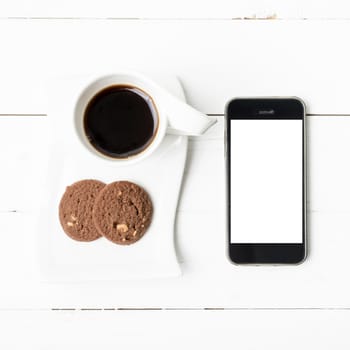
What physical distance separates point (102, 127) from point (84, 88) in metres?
0.04

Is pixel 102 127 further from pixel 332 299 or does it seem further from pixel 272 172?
pixel 332 299

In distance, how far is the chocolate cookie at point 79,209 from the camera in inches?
23.9

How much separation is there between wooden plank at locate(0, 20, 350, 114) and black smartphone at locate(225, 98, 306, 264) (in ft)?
0.08

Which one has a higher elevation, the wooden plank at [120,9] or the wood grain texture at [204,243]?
the wooden plank at [120,9]

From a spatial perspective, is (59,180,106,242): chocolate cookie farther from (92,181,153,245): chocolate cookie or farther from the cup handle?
the cup handle

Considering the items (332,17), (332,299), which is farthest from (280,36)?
(332,299)

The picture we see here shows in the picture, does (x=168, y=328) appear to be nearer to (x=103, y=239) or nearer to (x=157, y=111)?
(x=103, y=239)

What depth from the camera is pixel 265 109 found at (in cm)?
62

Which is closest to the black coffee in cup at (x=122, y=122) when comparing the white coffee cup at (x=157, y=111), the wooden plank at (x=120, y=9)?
the white coffee cup at (x=157, y=111)

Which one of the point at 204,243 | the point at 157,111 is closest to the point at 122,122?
the point at 157,111

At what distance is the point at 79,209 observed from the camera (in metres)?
0.61

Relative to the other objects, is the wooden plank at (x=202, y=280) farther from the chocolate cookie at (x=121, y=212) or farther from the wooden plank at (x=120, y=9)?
the wooden plank at (x=120, y=9)

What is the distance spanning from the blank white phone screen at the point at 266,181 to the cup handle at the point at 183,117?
0.30 ft

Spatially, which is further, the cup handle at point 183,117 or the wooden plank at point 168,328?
the wooden plank at point 168,328
